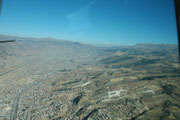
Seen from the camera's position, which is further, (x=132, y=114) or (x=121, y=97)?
(x=121, y=97)

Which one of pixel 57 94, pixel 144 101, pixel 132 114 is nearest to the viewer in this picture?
pixel 132 114

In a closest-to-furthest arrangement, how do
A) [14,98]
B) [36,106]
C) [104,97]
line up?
[36,106] < [104,97] < [14,98]

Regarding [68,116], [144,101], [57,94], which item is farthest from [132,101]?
[57,94]

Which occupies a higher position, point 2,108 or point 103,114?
point 2,108

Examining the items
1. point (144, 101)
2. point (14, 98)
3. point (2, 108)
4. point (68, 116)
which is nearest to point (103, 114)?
Answer: point (68, 116)

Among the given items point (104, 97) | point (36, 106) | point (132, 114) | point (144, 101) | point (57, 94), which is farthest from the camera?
point (57, 94)

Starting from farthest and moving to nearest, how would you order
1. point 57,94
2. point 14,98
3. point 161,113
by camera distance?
point 57,94 < point 14,98 < point 161,113

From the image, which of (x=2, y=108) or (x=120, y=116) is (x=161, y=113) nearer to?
(x=120, y=116)

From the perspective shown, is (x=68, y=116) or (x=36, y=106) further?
(x=36, y=106)

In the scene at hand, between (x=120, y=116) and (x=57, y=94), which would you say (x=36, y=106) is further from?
(x=120, y=116)
